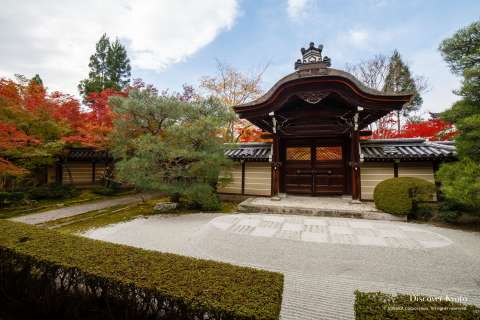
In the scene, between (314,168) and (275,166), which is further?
(314,168)

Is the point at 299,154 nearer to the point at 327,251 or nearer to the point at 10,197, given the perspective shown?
the point at 327,251

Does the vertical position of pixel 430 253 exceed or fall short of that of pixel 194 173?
it falls short

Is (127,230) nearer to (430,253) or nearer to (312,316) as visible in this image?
(312,316)

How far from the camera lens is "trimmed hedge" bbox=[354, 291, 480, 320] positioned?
1.49m

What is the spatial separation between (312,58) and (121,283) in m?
Result: 9.46

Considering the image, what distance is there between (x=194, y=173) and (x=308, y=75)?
17.7 feet

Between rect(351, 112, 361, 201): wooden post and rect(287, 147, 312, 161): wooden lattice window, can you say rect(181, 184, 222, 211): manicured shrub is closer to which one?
rect(287, 147, 312, 161): wooden lattice window

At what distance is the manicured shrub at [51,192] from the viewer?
419 inches

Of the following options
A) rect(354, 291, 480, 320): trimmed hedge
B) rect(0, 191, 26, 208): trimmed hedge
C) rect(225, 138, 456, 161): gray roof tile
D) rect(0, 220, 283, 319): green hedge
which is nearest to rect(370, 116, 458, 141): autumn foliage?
rect(225, 138, 456, 161): gray roof tile

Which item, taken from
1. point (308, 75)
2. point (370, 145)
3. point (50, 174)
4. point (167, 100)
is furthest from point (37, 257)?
point (50, 174)

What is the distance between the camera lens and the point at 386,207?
6.62 metres

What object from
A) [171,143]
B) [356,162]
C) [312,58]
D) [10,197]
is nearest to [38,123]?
[10,197]

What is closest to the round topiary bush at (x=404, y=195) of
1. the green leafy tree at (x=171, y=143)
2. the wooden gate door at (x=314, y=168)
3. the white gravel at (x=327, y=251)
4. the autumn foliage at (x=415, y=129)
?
the white gravel at (x=327, y=251)

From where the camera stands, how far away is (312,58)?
8602 millimetres
